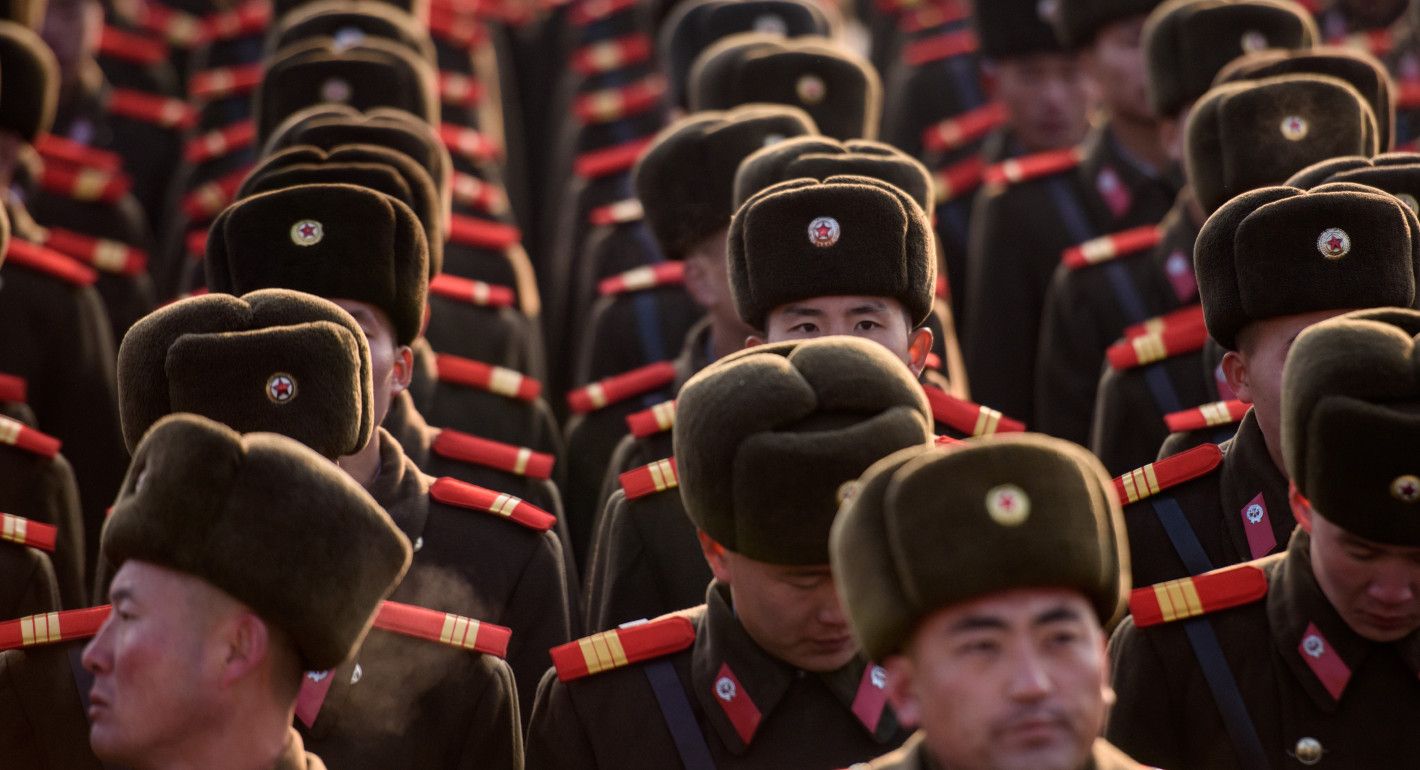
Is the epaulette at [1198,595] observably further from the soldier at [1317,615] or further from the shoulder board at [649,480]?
the shoulder board at [649,480]

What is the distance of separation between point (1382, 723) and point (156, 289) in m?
6.96

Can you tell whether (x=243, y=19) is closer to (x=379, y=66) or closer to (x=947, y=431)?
(x=379, y=66)

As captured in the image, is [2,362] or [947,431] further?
[2,362]

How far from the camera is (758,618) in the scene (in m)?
4.94

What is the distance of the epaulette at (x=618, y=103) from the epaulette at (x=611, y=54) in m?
0.52

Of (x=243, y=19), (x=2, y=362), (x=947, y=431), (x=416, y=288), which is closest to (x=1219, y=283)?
(x=947, y=431)

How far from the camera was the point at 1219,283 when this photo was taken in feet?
19.2

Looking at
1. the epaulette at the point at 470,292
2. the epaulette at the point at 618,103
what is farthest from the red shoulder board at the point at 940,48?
the epaulette at the point at 470,292

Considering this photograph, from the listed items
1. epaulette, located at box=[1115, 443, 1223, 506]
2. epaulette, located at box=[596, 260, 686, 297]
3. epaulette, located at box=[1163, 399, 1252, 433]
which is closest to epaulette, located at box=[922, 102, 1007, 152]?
epaulette, located at box=[596, 260, 686, 297]

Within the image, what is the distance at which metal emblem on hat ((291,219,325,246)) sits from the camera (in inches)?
255

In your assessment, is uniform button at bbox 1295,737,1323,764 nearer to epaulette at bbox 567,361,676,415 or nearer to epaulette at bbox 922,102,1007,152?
epaulette at bbox 567,361,676,415

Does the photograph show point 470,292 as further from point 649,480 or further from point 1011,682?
point 1011,682

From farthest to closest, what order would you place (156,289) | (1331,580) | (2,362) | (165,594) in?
(156,289), (2,362), (1331,580), (165,594)

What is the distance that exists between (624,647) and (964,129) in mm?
6719
